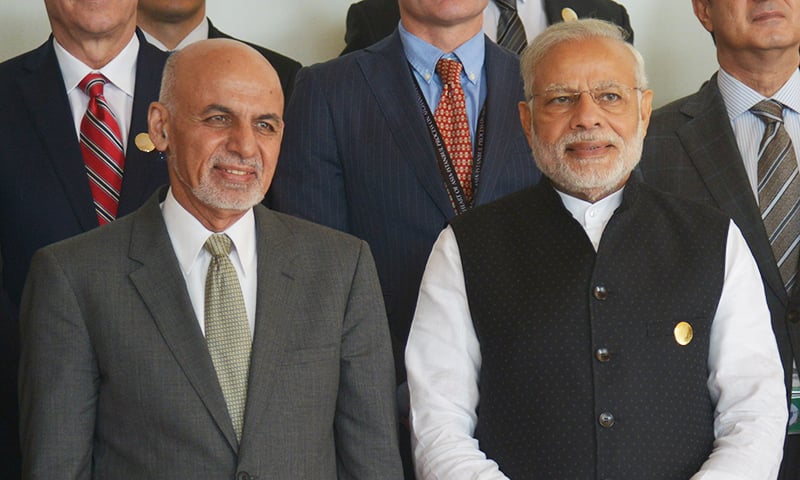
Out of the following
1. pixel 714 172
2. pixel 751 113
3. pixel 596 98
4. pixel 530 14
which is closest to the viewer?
pixel 596 98

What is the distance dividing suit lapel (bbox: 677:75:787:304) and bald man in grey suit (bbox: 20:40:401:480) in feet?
3.04

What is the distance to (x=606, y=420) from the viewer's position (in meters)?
2.34

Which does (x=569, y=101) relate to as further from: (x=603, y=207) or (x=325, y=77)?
(x=325, y=77)

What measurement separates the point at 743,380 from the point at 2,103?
162 cm

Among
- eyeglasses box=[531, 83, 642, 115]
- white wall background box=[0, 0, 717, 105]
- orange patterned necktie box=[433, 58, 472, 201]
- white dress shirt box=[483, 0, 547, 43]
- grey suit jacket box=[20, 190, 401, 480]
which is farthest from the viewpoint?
white wall background box=[0, 0, 717, 105]

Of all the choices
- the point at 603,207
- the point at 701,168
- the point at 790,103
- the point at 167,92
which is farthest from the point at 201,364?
the point at 790,103

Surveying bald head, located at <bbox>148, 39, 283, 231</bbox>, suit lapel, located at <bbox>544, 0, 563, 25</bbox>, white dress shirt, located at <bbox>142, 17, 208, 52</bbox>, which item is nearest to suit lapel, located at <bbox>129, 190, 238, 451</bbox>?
bald head, located at <bbox>148, 39, 283, 231</bbox>

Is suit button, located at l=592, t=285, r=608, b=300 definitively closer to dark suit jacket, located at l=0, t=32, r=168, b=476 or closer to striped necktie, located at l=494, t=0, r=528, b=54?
dark suit jacket, located at l=0, t=32, r=168, b=476

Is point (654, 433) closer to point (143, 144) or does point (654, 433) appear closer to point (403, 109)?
A: point (403, 109)

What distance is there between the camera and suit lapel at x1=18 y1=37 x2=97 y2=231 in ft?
9.05

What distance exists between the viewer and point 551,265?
2480 mm

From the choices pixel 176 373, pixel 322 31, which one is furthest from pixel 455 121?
pixel 322 31

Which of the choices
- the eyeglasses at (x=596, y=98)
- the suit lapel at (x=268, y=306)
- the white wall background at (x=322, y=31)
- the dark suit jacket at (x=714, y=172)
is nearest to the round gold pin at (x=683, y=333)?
the eyeglasses at (x=596, y=98)

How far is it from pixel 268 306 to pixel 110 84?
2.78 ft
